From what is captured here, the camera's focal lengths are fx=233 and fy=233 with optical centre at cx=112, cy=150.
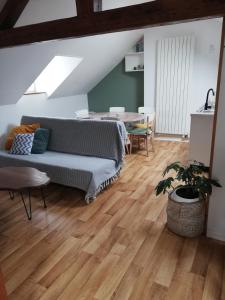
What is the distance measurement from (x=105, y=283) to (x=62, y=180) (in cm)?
141

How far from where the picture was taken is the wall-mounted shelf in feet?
17.3

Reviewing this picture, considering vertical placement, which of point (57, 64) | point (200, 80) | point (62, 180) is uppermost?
point (57, 64)

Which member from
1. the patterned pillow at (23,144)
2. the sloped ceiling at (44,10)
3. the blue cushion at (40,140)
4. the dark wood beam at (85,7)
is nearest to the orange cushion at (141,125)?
the blue cushion at (40,140)

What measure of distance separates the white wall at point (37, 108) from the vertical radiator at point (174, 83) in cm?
201

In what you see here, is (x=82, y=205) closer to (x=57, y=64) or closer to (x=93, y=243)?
(x=93, y=243)

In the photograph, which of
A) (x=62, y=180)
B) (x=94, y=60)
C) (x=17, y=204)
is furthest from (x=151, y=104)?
(x=17, y=204)

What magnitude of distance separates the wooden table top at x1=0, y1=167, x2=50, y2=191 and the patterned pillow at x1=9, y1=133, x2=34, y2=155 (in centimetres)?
74

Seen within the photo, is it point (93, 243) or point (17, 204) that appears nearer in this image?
point (93, 243)

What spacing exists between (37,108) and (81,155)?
6.55 feet

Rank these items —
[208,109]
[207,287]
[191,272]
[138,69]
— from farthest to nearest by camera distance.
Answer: [138,69] < [208,109] < [191,272] < [207,287]

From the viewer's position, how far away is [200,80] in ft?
15.5

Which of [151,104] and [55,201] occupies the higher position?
[151,104]

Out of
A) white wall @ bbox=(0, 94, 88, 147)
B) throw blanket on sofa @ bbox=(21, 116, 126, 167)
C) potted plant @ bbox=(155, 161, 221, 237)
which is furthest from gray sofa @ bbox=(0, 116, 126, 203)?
potted plant @ bbox=(155, 161, 221, 237)

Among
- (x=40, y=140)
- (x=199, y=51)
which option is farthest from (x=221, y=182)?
(x=199, y=51)
